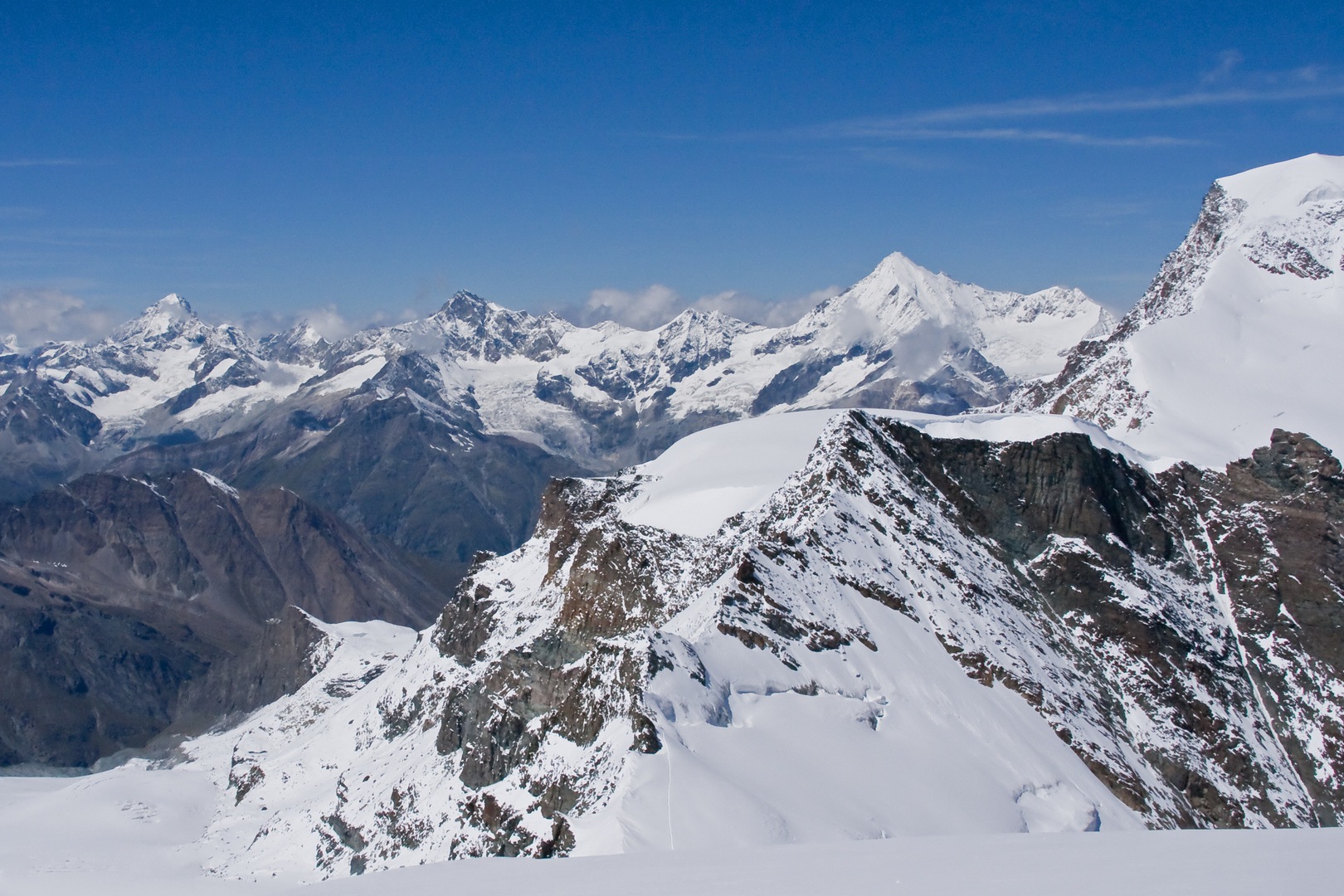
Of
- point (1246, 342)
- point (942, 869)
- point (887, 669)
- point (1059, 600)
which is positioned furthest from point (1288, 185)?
point (942, 869)

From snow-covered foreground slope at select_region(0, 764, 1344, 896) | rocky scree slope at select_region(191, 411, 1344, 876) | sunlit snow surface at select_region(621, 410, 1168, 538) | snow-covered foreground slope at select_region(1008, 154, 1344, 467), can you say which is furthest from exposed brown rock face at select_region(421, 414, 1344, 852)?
snow-covered foreground slope at select_region(0, 764, 1344, 896)

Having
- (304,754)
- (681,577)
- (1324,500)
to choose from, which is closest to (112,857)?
(304,754)

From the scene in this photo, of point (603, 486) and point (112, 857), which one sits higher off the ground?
point (603, 486)

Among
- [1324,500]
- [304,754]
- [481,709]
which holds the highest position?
[1324,500]

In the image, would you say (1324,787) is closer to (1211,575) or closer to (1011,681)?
(1211,575)

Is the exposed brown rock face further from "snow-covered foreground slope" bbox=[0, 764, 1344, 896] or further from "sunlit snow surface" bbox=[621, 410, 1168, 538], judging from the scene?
"snow-covered foreground slope" bbox=[0, 764, 1344, 896]

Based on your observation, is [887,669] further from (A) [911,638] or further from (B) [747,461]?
(B) [747,461]
